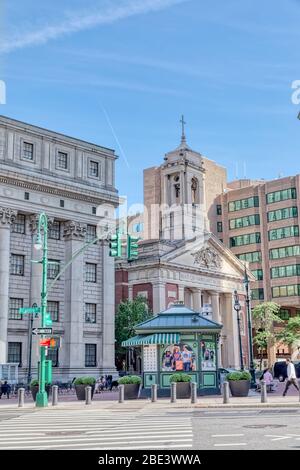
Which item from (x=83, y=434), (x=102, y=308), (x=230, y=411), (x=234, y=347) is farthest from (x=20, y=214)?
(x=234, y=347)

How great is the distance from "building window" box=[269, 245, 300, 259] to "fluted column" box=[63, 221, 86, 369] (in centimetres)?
4853

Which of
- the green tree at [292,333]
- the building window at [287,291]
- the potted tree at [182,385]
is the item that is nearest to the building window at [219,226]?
the building window at [287,291]

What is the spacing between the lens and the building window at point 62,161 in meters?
52.6

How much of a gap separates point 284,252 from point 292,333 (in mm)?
13792

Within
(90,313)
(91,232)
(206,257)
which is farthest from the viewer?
(206,257)

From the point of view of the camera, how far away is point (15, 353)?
4812 cm

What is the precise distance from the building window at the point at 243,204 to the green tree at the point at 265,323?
1827cm

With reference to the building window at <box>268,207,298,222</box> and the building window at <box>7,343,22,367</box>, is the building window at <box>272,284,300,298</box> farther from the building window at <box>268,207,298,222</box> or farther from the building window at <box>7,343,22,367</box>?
the building window at <box>7,343,22,367</box>

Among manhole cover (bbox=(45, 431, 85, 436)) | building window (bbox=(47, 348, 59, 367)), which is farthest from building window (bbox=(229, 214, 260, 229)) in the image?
manhole cover (bbox=(45, 431, 85, 436))

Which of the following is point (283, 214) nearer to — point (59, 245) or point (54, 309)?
point (59, 245)

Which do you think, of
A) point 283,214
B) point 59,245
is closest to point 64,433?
point 59,245

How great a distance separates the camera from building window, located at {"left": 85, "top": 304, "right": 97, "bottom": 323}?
53.2 m

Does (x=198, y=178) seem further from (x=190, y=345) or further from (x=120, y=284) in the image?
(x=190, y=345)
